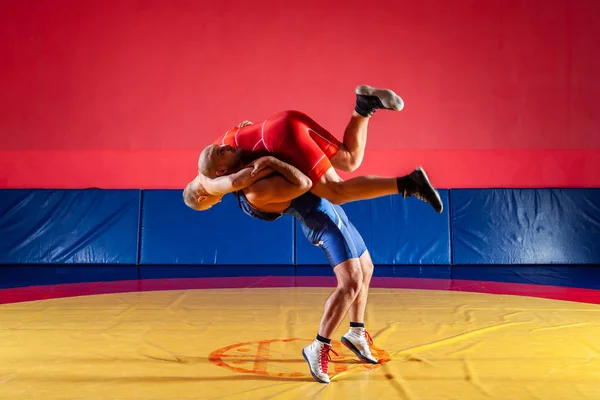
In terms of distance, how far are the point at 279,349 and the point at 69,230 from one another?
4.79m

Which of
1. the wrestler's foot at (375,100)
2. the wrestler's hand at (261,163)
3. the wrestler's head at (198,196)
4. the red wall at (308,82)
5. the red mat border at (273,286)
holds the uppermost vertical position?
the red wall at (308,82)

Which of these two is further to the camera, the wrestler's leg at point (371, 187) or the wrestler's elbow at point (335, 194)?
the wrestler's elbow at point (335, 194)

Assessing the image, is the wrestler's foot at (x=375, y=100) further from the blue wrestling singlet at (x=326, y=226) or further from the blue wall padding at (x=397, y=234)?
the blue wall padding at (x=397, y=234)

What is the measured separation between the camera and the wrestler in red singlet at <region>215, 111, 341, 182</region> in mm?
3127

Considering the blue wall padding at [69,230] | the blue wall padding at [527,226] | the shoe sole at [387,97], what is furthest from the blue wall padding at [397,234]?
the shoe sole at [387,97]

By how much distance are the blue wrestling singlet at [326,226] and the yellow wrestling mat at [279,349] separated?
55 centimetres

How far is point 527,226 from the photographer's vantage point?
7.55 meters

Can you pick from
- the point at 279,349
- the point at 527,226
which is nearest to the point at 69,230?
the point at 279,349

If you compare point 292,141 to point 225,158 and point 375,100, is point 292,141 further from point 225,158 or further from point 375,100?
point 375,100

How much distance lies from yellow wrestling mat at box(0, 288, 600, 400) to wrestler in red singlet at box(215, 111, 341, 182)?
974 mm

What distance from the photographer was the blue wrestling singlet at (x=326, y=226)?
3135 millimetres

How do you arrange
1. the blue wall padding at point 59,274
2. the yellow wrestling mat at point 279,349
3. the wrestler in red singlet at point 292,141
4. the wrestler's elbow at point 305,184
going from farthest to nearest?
the blue wall padding at point 59,274
the wrestler in red singlet at point 292,141
the wrestler's elbow at point 305,184
the yellow wrestling mat at point 279,349

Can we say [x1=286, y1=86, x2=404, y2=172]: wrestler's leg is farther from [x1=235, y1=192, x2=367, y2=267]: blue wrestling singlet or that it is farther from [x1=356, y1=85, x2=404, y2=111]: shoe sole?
[x1=235, y1=192, x2=367, y2=267]: blue wrestling singlet

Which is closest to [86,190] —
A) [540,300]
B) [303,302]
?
[303,302]
